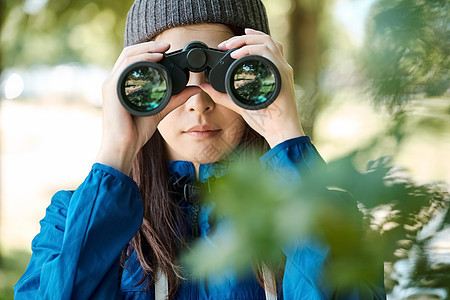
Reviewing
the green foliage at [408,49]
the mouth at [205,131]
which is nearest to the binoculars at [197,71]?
the mouth at [205,131]

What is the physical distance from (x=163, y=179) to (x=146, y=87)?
367 mm

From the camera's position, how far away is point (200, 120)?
4.00 ft

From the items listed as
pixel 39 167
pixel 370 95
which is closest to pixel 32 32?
pixel 39 167

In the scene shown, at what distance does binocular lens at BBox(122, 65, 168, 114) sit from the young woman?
1.5 inches

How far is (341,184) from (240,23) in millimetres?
1103

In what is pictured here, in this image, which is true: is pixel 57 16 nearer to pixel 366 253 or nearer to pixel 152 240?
pixel 152 240

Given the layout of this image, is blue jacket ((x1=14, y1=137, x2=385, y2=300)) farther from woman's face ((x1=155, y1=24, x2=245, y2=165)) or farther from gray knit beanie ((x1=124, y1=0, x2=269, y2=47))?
gray knit beanie ((x1=124, y1=0, x2=269, y2=47))

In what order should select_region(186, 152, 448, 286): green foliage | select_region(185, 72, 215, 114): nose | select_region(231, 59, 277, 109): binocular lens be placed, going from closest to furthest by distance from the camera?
1. select_region(186, 152, 448, 286): green foliage
2. select_region(231, 59, 277, 109): binocular lens
3. select_region(185, 72, 215, 114): nose

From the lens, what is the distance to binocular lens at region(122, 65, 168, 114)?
1.04 metres

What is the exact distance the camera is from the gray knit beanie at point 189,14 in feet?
4.18

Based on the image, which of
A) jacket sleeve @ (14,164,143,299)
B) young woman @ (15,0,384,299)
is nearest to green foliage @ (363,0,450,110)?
young woman @ (15,0,384,299)

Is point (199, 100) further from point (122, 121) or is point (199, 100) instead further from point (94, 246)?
point (94, 246)

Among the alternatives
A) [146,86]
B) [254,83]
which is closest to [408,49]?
[254,83]

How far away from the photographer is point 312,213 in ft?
1.00
